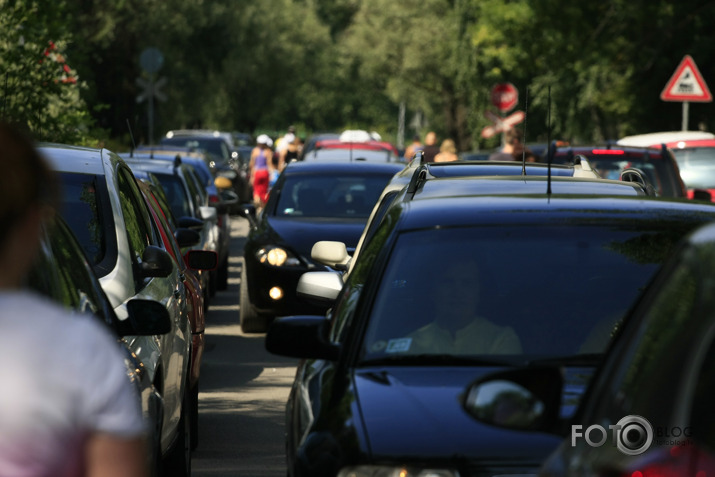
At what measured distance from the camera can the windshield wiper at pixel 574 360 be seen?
5.14 metres

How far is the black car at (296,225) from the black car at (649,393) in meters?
9.54

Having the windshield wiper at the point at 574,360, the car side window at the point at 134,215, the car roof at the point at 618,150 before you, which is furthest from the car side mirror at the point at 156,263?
the car roof at the point at 618,150

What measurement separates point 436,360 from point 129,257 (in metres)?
2.47

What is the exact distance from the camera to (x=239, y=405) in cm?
1016

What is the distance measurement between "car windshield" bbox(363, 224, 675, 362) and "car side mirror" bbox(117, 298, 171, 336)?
0.81 m

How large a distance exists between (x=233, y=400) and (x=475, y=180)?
393cm

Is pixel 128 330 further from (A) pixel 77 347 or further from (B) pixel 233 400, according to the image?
(B) pixel 233 400

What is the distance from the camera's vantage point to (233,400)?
1038cm

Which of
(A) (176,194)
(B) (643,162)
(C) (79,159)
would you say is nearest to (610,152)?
(B) (643,162)

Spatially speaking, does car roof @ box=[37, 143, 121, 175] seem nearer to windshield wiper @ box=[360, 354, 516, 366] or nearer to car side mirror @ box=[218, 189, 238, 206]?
windshield wiper @ box=[360, 354, 516, 366]

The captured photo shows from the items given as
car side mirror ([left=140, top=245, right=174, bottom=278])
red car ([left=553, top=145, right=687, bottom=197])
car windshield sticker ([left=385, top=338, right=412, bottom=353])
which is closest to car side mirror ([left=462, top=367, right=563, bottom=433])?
car windshield sticker ([left=385, top=338, right=412, bottom=353])

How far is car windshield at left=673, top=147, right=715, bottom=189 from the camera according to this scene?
2128 cm

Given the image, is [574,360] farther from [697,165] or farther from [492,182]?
[697,165]

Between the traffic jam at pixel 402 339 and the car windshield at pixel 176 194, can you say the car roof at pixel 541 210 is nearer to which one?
the traffic jam at pixel 402 339
